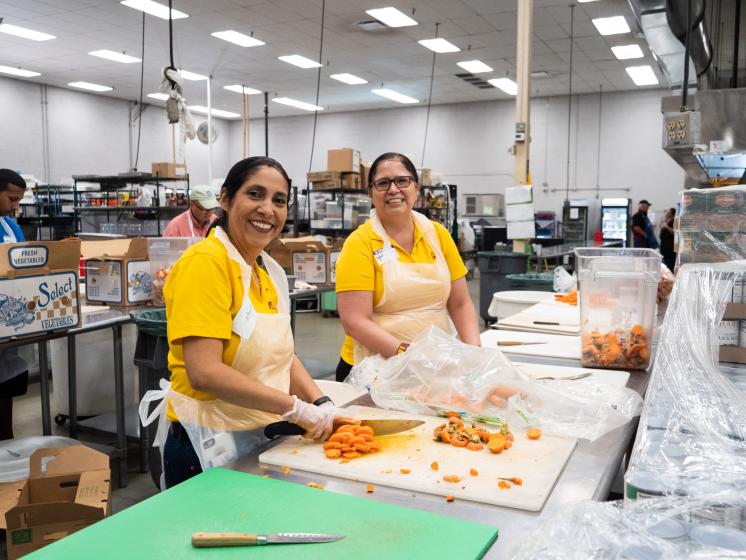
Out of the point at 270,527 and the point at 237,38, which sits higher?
the point at 237,38

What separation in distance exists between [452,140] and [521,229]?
934 centimetres

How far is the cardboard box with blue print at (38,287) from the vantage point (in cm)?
265

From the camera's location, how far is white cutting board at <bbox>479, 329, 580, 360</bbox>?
232 centimetres

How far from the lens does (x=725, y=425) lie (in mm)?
1214

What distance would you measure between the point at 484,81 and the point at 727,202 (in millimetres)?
11420

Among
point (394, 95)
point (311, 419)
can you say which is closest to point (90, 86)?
point (394, 95)

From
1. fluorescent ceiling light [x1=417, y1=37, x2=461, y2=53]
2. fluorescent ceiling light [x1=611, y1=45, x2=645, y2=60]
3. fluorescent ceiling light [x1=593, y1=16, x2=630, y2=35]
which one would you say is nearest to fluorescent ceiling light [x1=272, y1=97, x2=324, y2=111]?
fluorescent ceiling light [x1=417, y1=37, x2=461, y2=53]

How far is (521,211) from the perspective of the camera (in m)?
6.53

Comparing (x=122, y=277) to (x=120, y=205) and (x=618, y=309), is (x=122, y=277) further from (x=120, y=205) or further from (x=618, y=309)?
(x=120, y=205)

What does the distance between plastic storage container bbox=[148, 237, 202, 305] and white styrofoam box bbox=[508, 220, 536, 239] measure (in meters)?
3.86

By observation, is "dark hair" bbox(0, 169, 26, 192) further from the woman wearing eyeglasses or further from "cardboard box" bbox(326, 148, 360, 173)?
"cardboard box" bbox(326, 148, 360, 173)

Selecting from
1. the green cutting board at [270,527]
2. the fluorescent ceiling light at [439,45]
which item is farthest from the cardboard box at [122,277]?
the fluorescent ceiling light at [439,45]

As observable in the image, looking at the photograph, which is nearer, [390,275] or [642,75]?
[390,275]

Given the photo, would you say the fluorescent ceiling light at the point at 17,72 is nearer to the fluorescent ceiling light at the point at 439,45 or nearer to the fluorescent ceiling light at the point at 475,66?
the fluorescent ceiling light at the point at 439,45
